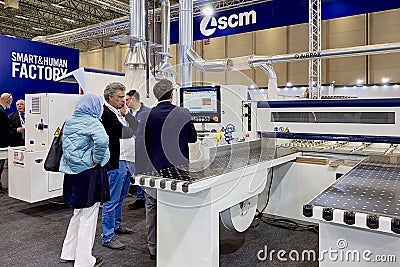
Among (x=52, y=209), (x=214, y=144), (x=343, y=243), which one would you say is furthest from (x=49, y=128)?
(x=343, y=243)

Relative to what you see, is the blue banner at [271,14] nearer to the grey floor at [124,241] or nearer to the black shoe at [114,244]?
the grey floor at [124,241]

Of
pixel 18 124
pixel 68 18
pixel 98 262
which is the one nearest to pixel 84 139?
pixel 98 262

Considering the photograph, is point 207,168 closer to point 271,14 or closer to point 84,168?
point 84,168

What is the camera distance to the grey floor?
266 cm

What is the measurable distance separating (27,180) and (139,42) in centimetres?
222

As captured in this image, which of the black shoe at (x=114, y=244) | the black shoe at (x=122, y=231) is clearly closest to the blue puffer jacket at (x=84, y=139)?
the black shoe at (x=114, y=244)

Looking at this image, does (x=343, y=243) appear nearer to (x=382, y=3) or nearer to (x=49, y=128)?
(x=49, y=128)

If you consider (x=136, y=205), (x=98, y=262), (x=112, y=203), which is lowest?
(x=98, y=262)

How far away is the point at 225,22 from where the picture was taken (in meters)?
5.95

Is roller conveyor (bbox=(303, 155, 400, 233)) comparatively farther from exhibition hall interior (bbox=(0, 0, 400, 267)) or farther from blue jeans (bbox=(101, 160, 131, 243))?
blue jeans (bbox=(101, 160, 131, 243))

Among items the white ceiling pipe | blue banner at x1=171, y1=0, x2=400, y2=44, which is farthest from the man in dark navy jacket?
blue banner at x1=171, y1=0, x2=400, y2=44

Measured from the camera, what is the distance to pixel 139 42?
4445 millimetres

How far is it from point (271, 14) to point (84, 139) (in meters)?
4.40

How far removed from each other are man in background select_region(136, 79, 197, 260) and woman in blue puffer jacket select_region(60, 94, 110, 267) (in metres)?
0.33
